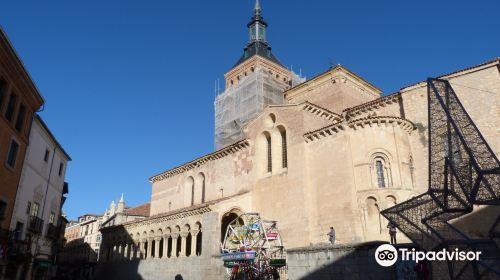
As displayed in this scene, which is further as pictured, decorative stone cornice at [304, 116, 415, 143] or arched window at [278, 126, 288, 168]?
arched window at [278, 126, 288, 168]

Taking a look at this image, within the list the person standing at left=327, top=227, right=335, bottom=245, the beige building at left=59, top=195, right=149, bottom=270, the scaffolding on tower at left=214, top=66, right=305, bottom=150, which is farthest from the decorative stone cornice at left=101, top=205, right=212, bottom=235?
the beige building at left=59, top=195, right=149, bottom=270

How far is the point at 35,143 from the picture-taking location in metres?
20.3

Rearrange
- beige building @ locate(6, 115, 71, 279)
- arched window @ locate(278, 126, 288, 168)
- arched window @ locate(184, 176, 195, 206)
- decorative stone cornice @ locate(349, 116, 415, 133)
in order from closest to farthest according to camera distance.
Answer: beige building @ locate(6, 115, 71, 279) < decorative stone cornice @ locate(349, 116, 415, 133) < arched window @ locate(278, 126, 288, 168) < arched window @ locate(184, 176, 195, 206)

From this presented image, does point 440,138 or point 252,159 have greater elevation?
point 252,159

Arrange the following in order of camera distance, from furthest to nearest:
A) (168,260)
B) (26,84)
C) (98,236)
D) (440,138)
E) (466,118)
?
(98,236) → (168,260) → (26,84) → (440,138) → (466,118)

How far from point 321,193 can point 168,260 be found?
11956 millimetres

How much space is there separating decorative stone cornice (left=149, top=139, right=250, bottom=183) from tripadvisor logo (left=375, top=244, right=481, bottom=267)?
671 inches

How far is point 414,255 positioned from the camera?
1152 cm

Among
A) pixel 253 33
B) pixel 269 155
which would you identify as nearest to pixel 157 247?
pixel 269 155

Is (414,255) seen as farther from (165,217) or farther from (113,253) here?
(113,253)

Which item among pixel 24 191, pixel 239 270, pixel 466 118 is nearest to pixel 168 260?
pixel 239 270

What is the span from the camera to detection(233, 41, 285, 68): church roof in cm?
5519

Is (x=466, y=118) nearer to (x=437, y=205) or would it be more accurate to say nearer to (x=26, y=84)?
(x=437, y=205)

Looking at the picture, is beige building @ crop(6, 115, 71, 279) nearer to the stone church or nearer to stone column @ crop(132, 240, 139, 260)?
stone column @ crop(132, 240, 139, 260)
